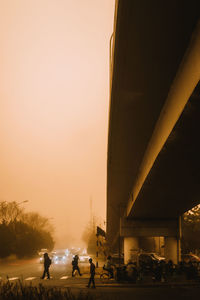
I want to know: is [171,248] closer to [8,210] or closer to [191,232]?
[191,232]

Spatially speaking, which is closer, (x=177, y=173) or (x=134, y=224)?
(x=177, y=173)

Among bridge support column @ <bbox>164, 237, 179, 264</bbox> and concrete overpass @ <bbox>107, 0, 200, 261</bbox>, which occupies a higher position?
concrete overpass @ <bbox>107, 0, 200, 261</bbox>

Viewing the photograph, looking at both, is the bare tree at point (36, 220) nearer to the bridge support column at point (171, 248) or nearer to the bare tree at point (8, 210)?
the bare tree at point (8, 210)

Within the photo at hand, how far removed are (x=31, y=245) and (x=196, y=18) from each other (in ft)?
242

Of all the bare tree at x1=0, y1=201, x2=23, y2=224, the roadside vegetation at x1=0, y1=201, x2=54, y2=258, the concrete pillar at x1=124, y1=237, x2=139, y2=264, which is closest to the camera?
the concrete pillar at x1=124, y1=237, x2=139, y2=264

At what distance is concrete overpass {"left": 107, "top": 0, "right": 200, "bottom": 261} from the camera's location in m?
8.59

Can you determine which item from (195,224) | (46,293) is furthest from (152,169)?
(195,224)

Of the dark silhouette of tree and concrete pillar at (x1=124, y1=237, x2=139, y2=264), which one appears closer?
concrete pillar at (x1=124, y1=237, x2=139, y2=264)

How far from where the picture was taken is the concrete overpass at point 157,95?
8.59 metres

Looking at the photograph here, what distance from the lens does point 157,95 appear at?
12312mm

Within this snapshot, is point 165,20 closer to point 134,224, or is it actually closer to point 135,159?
point 135,159

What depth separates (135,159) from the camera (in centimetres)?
2030

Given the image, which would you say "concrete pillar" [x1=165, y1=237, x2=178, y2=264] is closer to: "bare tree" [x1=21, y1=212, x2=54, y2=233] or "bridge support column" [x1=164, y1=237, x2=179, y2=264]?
"bridge support column" [x1=164, y1=237, x2=179, y2=264]

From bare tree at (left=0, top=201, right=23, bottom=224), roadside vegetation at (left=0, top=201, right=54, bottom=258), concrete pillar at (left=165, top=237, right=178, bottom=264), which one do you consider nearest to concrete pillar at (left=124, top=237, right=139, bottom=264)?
concrete pillar at (left=165, top=237, right=178, bottom=264)
